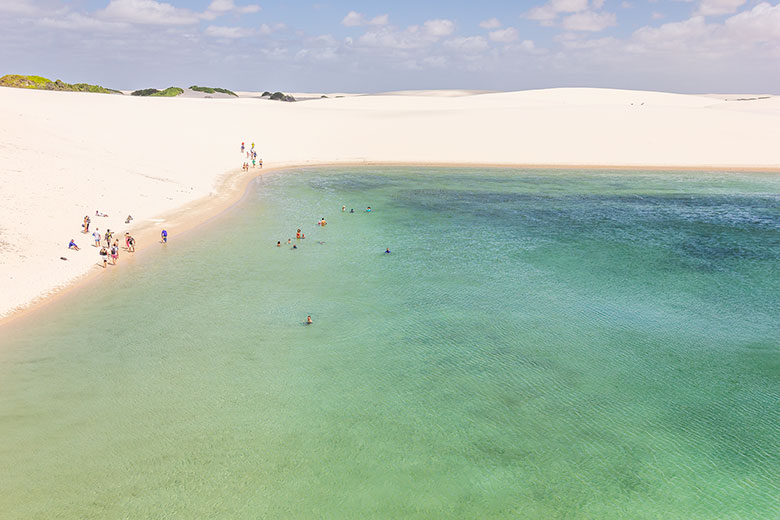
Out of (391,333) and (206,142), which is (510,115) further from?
(391,333)

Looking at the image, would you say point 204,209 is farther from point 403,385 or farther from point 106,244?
point 403,385

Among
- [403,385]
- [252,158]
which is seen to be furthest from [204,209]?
[403,385]

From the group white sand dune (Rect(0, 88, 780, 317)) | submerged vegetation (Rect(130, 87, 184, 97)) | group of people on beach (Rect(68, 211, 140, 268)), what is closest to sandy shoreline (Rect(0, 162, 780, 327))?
group of people on beach (Rect(68, 211, 140, 268))

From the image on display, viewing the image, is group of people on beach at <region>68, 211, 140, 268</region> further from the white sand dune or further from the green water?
the green water

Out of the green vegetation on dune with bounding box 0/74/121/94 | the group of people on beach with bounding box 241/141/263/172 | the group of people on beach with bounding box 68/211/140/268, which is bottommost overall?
the group of people on beach with bounding box 68/211/140/268

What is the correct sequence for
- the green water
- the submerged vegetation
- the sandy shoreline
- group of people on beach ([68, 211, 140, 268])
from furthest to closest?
1. the submerged vegetation
2. group of people on beach ([68, 211, 140, 268])
3. the sandy shoreline
4. the green water

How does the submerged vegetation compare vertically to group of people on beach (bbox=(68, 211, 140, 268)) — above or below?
above

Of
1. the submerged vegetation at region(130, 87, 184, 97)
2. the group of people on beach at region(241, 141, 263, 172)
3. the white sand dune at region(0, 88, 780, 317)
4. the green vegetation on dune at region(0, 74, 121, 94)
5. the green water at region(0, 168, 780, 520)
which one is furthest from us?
the submerged vegetation at region(130, 87, 184, 97)
